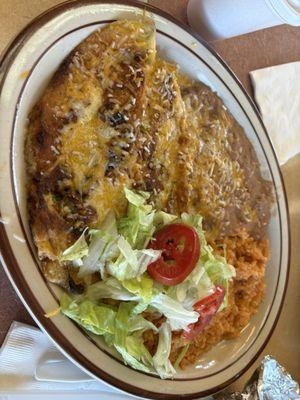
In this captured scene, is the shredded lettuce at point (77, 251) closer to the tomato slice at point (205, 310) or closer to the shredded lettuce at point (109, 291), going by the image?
the shredded lettuce at point (109, 291)

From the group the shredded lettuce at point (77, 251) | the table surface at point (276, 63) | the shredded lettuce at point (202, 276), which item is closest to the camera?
the shredded lettuce at point (77, 251)

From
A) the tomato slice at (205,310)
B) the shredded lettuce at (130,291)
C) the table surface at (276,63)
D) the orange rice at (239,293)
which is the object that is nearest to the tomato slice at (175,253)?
the shredded lettuce at (130,291)

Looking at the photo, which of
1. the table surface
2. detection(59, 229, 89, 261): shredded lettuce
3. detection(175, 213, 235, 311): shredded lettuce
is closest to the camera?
detection(59, 229, 89, 261): shredded lettuce

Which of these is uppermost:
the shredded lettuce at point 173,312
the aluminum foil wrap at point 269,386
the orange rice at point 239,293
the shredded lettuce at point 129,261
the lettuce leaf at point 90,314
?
the shredded lettuce at point 129,261

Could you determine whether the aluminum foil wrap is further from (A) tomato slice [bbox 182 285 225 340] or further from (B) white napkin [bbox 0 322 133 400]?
(B) white napkin [bbox 0 322 133 400]

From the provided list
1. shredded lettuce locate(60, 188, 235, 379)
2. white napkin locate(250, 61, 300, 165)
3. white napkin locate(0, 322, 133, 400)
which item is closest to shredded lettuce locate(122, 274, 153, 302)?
shredded lettuce locate(60, 188, 235, 379)
